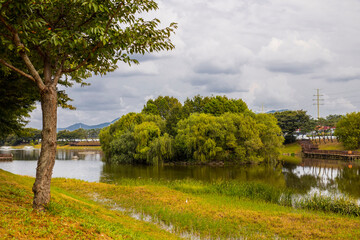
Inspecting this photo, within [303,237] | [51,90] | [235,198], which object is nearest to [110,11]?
[51,90]

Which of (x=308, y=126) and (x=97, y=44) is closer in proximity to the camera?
(x=97, y=44)

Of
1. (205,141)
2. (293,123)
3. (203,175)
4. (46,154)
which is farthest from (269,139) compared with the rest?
(46,154)

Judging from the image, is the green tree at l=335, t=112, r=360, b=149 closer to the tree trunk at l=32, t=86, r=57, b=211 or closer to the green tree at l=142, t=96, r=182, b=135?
the green tree at l=142, t=96, r=182, b=135

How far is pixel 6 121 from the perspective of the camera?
2086 centimetres

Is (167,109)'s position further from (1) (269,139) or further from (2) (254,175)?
(2) (254,175)

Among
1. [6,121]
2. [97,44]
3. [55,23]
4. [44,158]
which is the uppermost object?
[55,23]

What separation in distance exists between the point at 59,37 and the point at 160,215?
12.6 meters

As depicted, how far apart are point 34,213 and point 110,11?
6.83 m

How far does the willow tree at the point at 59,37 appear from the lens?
28.9 ft

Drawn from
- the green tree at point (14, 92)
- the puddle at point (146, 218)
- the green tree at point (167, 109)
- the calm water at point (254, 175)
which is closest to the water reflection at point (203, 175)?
the calm water at point (254, 175)

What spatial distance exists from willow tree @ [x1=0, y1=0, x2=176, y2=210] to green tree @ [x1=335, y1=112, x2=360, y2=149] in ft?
267

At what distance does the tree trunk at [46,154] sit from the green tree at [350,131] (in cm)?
8364

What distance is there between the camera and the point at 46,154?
9.26 m

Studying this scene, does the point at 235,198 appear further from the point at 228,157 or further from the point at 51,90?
the point at 228,157
